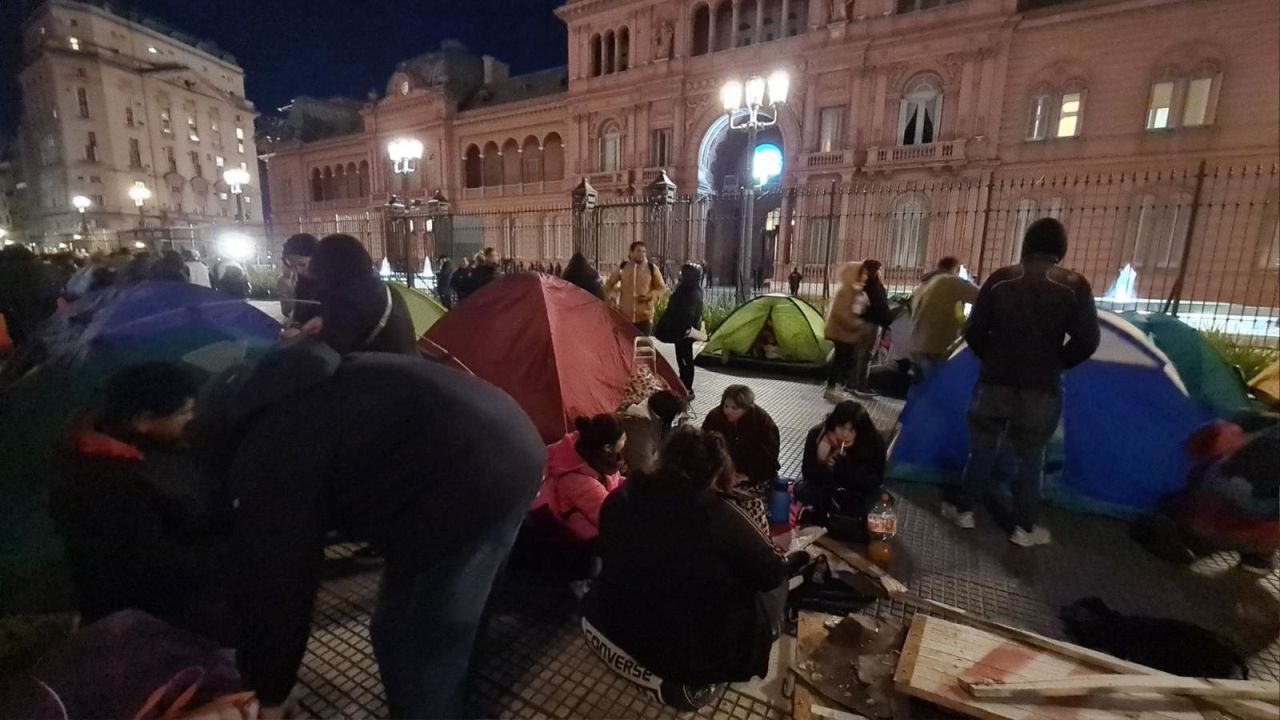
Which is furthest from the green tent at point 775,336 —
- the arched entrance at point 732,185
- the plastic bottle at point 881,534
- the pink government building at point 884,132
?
the arched entrance at point 732,185

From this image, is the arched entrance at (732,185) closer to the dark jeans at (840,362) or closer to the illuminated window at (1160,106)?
the illuminated window at (1160,106)

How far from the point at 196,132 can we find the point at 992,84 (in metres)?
52.9

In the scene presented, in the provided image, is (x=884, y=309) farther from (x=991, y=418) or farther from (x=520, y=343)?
(x=520, y=343)

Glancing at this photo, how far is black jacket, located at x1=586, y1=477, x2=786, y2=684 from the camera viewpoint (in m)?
1.93

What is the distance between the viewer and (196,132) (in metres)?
42.7

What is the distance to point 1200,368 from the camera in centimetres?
392

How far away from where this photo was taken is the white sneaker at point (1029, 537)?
3479 millimetres

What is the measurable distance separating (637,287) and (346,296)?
4.76 metres

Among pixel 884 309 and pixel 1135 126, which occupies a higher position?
pixel 1135 126

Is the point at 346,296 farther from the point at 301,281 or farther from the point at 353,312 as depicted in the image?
the point at 301,281

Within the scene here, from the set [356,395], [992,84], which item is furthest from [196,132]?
[356,395]

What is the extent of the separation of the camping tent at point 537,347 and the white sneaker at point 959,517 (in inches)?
101

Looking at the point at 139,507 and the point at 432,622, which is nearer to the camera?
the point at 432,622

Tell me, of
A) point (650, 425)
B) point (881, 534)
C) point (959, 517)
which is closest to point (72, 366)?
point (650, 425)
